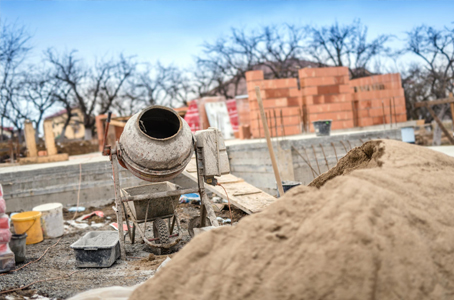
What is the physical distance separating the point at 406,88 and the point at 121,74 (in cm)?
2264

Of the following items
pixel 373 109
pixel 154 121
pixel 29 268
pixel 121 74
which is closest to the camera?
pixel 29 268

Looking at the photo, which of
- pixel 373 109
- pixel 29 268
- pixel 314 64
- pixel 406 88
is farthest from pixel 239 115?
pixel 314 64

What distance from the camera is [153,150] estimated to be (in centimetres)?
416

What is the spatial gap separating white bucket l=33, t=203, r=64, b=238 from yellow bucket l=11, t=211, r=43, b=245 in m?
0.21

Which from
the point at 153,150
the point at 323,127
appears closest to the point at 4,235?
the point at 153,150

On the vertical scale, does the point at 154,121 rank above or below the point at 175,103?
below

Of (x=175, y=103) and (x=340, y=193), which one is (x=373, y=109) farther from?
(x=175, y=103)

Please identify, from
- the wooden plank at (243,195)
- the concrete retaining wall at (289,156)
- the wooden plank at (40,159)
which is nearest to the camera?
the wooden plank at (243,195)

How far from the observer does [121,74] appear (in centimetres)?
3092

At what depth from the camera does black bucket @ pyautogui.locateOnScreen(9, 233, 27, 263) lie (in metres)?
4.39

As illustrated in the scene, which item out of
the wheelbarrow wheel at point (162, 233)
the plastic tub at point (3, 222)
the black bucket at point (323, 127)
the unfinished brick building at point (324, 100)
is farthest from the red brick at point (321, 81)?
the plastic tub at point (3, 222)

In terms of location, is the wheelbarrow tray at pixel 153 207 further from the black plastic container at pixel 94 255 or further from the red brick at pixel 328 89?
the red brick at pixel 328 89

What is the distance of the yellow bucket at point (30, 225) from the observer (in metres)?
5.32

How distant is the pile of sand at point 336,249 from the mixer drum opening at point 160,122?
2709 mm
